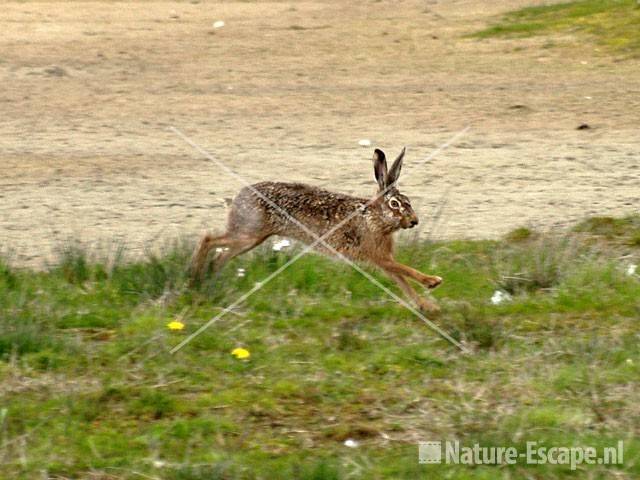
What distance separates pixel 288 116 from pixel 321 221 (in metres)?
4.86

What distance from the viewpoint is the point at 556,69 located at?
13.8 meters

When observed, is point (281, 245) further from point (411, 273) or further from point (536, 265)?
point (536, 265)

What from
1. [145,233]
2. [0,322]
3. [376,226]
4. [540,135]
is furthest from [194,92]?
[0,322]

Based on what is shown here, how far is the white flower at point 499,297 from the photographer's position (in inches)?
275

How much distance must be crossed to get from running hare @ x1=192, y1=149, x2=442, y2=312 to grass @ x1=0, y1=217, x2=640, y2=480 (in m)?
0.18

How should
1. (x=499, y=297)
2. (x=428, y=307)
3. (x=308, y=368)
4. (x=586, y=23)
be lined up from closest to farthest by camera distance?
(x=308, y=368) → (x=428, y=307) → (x=499, y=297) → (x=586, y=23)

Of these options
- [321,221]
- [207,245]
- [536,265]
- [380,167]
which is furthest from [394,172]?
[207,245]

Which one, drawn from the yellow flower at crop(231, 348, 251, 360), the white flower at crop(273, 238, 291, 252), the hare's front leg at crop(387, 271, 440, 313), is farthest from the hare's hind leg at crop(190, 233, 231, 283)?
the yellow flower at crop(231, 348, 251, 360)

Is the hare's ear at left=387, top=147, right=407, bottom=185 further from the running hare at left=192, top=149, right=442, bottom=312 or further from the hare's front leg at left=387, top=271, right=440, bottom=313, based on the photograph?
the hare's front leg at left=387, top=271, right=440, bottom=313

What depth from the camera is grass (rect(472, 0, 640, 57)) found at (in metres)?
14.6

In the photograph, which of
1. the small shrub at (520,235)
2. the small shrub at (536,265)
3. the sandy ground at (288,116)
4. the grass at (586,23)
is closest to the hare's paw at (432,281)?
the small shrub at (536,265)

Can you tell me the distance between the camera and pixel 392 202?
707 cm

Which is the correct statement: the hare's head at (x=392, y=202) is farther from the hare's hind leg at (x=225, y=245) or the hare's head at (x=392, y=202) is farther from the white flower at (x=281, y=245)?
the white flower at (x=281, y=245)

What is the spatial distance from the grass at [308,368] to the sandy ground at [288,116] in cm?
104
